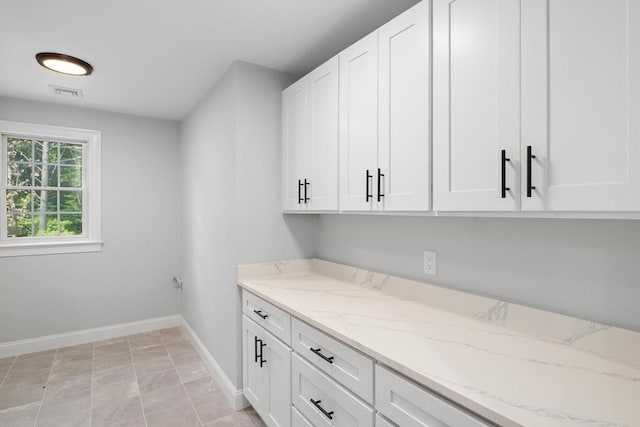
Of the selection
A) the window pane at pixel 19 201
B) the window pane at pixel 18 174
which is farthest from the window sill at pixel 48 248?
the window pane at pixel 18 174

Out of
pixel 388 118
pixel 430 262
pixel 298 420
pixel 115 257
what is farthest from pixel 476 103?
pixel 115 257

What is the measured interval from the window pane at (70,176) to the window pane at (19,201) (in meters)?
0.31

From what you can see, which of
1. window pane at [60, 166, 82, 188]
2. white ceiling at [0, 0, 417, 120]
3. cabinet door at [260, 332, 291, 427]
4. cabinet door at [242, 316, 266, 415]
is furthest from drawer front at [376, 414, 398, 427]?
window pane at [60, 166, 82, 188]

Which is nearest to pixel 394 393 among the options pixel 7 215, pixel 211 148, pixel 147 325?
pixel 211 148

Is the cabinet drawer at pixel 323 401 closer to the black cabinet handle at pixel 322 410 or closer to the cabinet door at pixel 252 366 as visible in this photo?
the black cabinet handle at pixel 322 410

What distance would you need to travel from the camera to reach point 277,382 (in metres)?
1.85

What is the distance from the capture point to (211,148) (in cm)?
284

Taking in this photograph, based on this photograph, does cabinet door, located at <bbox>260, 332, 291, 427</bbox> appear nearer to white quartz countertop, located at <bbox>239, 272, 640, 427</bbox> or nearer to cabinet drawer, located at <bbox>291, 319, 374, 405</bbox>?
cabinet drawer, located at <bbox>291, 319, 374, 405</bbox>

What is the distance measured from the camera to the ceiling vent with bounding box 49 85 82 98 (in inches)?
113

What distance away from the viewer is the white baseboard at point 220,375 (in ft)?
7.70

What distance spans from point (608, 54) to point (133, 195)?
403 cm

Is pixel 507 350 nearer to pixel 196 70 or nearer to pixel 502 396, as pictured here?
pixel 502 396

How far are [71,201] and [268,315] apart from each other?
9.54 feet

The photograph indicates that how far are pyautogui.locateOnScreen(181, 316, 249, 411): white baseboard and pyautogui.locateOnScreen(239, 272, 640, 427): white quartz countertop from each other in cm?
113
